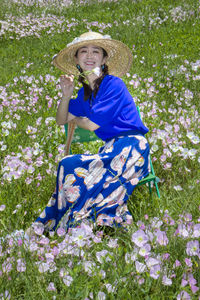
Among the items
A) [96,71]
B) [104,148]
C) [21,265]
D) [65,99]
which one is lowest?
[21,265]

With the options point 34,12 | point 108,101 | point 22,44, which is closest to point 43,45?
point 22,44

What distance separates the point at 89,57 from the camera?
3.33 meters

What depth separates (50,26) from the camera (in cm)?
1046

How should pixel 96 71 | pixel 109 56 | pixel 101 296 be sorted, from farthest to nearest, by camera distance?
1. pixel 109 56
2. pixel 96 71
3. pixel 101 296

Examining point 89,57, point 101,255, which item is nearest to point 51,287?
point 101,255

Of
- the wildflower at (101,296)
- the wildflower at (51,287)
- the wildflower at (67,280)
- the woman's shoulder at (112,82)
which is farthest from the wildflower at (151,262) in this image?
the woman's shoulder at (112,82)

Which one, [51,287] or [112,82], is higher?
[112,82]

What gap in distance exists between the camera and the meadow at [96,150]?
75.0 inches

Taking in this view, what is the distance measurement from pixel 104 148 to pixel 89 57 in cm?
85

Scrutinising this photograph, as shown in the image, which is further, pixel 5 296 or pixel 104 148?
pixel 104 148

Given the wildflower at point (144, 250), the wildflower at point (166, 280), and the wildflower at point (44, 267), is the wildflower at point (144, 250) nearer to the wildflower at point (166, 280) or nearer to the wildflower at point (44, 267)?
the wildflower at point (166, 280)

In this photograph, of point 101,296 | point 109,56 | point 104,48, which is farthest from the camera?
point 109,56

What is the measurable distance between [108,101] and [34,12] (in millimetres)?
10188

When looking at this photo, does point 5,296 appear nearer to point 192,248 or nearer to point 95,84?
point 192,248
